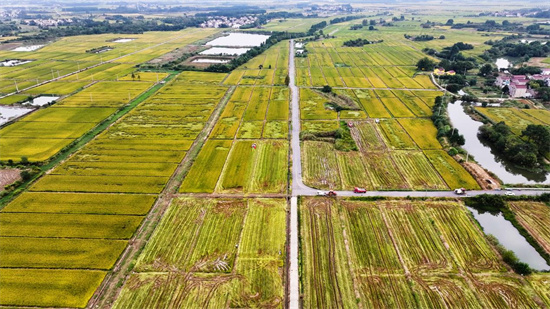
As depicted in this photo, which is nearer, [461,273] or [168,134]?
[461,273]

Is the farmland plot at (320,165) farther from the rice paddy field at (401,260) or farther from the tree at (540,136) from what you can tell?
the tree at (540,136)

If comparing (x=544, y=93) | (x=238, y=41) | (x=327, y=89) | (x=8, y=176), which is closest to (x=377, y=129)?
(x=327, y=89)

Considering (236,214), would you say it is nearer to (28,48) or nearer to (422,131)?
(422,131)

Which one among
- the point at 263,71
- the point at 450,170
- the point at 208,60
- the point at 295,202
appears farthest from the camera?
the point at 208,60

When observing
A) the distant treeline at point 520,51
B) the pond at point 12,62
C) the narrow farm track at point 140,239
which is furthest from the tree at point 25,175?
the distant treeline at point 520,51

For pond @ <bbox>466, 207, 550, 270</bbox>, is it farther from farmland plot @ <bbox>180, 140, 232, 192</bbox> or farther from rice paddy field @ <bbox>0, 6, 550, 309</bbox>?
farmland plot @ <bbox>180, 140, 232, 192</bbox>

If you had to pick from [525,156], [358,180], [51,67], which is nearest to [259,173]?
[358,180]

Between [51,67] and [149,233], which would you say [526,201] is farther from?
[51,67]
